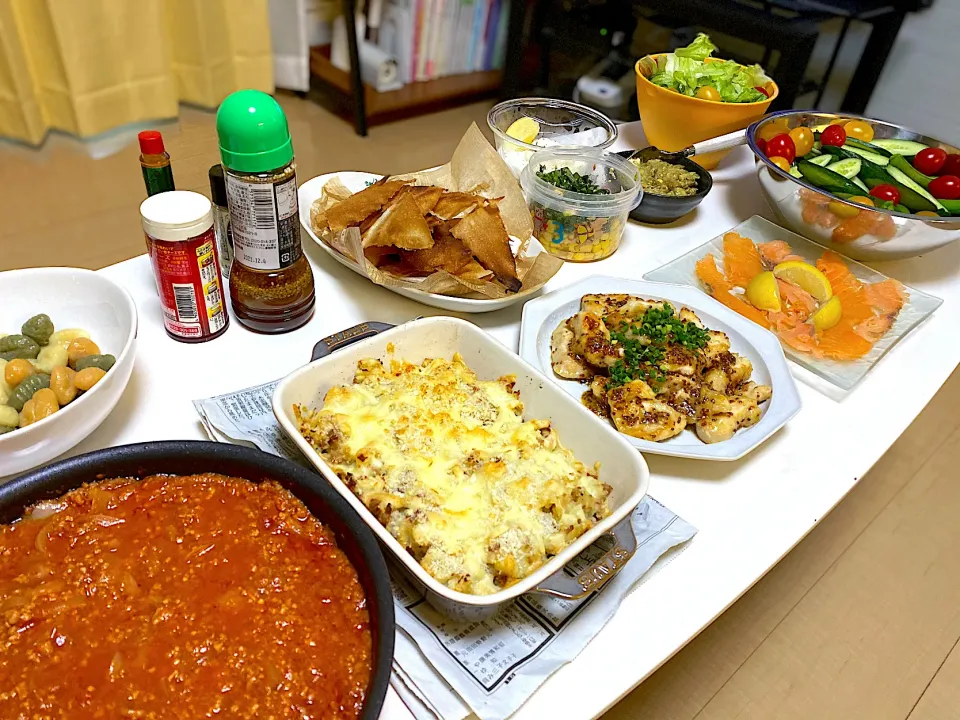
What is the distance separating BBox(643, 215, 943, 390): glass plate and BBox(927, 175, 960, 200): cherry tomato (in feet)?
0.75

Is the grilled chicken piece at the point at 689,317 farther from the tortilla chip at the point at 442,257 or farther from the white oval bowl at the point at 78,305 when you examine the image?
the white oval bowl at the point at 78,305

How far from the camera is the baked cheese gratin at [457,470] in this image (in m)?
0.69

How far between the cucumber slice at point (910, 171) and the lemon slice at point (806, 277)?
41cm

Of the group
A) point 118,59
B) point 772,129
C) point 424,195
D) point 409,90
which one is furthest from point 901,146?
point 118,59

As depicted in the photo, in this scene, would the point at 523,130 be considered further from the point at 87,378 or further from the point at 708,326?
the point at 87,378

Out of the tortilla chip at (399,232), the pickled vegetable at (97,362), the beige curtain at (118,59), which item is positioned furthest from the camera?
the beige curtain at (118,59)

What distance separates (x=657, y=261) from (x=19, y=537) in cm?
109

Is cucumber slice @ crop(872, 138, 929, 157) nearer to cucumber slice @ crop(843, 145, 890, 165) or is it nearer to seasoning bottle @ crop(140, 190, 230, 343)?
cucumber slice @ crop(843, 145, 890, 165)

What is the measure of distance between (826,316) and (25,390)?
116cm

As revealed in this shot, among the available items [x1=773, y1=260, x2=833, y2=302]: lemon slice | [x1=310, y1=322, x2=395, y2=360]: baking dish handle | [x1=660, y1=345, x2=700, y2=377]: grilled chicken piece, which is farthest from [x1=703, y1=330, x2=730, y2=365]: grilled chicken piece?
[x1=310, y1=322, x2=395, y2=360]: baking dish handle

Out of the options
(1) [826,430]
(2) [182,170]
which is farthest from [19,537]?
(1) [826,430]

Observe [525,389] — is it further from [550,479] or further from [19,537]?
[19,537]

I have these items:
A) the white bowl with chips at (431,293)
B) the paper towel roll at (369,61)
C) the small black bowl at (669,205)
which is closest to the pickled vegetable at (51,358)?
the white bowl with chips at (431,293)

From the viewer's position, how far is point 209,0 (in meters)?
2.92
